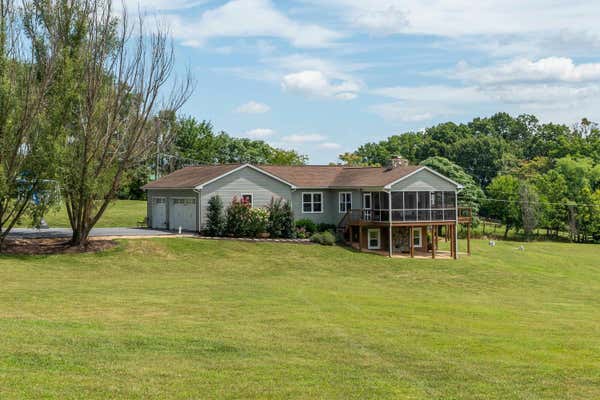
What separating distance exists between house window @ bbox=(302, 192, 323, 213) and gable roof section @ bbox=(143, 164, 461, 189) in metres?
0.59

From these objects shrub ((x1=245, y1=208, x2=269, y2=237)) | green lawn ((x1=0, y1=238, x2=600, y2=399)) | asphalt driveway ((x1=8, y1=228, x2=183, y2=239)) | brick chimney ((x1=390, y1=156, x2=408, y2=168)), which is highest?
brick chimney ((x1=390, y1=156, x2=408, y2=168))

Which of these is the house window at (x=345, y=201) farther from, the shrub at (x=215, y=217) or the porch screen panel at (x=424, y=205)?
the shrub at (x=215, y=217)

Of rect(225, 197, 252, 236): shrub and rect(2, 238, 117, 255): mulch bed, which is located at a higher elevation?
rect(225, 197, 252, 236): shrub

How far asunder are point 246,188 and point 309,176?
592 centimetres

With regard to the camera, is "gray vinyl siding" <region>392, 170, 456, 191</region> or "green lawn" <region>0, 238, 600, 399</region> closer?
"green lawn" <region>0, 238, 600, 399</region>

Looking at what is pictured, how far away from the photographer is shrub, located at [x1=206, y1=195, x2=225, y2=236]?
39.7 m

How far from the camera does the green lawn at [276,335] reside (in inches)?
425

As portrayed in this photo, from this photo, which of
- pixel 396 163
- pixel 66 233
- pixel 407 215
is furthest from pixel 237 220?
pixel 396 163

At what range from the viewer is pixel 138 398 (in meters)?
9.83

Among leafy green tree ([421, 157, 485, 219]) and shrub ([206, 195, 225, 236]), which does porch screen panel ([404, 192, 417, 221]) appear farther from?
leafy green tree ([421, 157, 485, 219])

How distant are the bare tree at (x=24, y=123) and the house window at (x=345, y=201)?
18.4 m

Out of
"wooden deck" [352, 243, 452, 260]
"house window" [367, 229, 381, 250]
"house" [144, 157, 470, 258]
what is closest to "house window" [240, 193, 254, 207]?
"house" [144, 157, 470, 258]

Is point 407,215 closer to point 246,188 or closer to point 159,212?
point 246,188

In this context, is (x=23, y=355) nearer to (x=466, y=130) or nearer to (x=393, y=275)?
(x=393, y=275)
